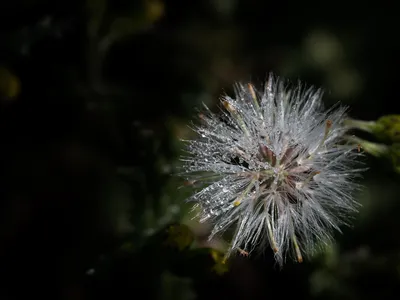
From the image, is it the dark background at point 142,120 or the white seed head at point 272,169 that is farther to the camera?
the dark background at point 142,120

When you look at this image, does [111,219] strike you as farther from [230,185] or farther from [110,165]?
[230,185]

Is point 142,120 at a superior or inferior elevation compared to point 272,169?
superior

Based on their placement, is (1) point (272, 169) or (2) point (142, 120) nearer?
(1) point (272, 169)

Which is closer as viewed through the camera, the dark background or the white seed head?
the white seed head

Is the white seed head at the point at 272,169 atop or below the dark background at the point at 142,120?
below

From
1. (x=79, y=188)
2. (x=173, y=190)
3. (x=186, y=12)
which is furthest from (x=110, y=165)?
(x=186, y=12)
